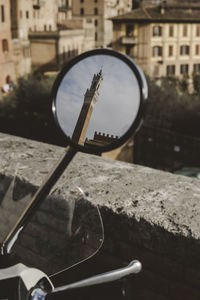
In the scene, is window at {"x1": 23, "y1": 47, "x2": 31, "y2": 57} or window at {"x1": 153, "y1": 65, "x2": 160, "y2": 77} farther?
window at {"x1": 153, "y1": 65, "x2": 160, "y2": 77}

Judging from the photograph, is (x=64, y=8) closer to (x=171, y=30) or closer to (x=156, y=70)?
(x=171, y=30)

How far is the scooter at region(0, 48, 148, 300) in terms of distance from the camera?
76cm

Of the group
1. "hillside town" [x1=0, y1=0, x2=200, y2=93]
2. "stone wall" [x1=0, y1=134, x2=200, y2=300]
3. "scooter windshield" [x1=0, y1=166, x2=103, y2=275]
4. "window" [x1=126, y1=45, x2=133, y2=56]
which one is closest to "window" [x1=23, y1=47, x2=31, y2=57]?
"hillside town" [x1=0, y1=0, x2=200, y2=93]

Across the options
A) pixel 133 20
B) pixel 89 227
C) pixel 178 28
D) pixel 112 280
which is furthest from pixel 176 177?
pixel 178 28

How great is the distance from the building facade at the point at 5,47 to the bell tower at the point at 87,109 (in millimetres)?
28990

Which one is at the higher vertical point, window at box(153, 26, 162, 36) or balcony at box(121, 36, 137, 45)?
window at box(153, 26, 162, 36)

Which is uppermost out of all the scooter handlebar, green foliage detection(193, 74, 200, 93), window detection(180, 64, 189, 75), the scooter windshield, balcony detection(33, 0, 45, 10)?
balcony detection(33, 0, 45, 10)

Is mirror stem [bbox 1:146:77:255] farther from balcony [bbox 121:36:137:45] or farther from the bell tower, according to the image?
balcony [bbox 121:36:137:45]

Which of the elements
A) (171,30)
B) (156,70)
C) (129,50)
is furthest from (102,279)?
(171,30)

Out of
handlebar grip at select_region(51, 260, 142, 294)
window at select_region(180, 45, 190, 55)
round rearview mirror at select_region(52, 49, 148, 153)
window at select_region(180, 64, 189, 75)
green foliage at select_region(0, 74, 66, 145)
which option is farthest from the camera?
window at select_region(180, 45, 190, 55)

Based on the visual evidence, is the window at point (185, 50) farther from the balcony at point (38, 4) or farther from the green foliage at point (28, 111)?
the green foliage at point (28, 111)

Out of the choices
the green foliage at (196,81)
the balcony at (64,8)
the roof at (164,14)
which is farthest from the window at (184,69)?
the balcony at (64,8)

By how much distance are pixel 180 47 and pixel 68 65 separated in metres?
39.0

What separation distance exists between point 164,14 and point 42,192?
37.0 meters
